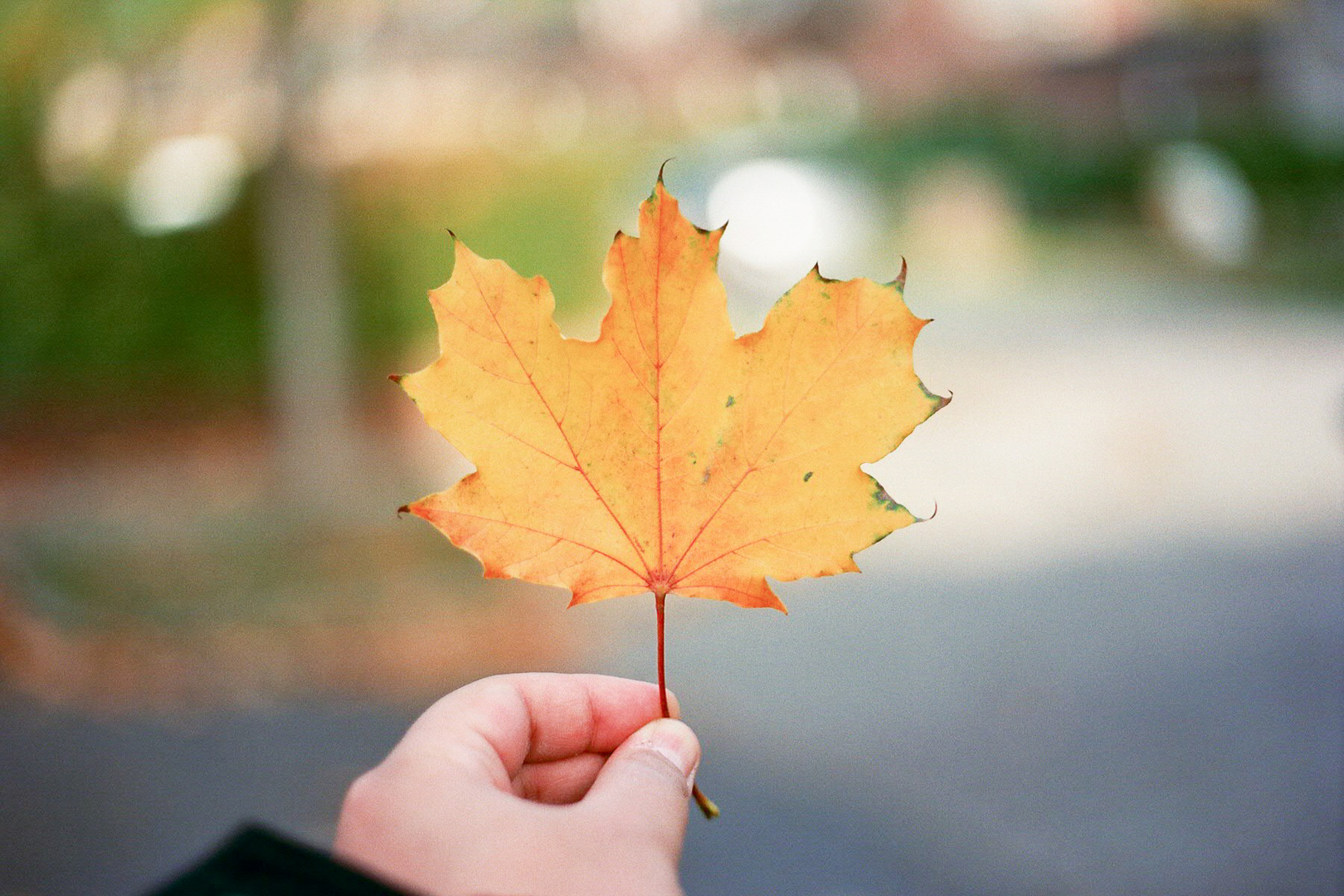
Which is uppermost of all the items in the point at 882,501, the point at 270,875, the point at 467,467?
the point at 882,501

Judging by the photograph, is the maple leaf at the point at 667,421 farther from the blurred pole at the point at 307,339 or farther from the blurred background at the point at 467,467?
the blurred pole at the point at 307,339

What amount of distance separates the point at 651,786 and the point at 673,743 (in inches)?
2.2

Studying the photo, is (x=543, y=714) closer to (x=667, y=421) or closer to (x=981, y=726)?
(x=667, y=421)

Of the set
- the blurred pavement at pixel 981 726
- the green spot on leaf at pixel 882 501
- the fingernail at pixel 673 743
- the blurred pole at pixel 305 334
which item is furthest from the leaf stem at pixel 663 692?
the blurred pole at pixel 305 334

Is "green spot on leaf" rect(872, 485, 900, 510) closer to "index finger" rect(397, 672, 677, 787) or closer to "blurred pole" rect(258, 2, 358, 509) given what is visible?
"index finger" rect(397, 672, 677, 787)

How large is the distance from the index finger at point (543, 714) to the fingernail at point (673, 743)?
0.02 metres

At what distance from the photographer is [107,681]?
168 inches

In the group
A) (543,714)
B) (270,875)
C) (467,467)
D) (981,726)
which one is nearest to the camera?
(270,875)

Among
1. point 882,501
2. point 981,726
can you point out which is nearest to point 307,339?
point 981,726

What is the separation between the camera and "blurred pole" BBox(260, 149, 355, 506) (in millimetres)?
5836

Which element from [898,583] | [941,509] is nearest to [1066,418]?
[941,509]

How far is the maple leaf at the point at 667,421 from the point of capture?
32.9 inches

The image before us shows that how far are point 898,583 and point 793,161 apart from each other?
→ 8114 millimetres

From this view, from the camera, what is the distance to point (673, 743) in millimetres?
964
